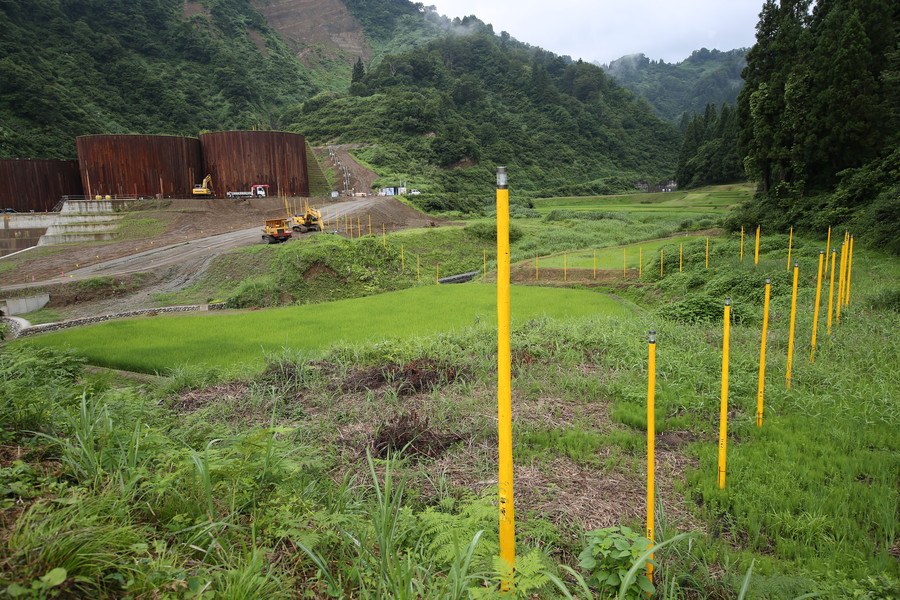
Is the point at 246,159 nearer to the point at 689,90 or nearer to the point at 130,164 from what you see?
the point at 130,164

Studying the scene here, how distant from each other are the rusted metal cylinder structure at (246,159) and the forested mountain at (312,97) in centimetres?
1417

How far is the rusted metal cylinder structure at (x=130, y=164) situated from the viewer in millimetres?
36094

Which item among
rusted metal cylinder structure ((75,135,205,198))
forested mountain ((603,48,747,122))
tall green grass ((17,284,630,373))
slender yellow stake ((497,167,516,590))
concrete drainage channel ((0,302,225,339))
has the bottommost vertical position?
concrete drainage channel ((0,302,225,339))

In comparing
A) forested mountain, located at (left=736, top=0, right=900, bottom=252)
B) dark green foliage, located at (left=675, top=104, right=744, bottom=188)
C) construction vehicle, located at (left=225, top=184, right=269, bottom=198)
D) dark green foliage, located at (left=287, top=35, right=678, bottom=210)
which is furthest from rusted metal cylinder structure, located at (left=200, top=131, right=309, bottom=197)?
dark green foliage, located at (left=675, top=104, right=744, bottom=188)

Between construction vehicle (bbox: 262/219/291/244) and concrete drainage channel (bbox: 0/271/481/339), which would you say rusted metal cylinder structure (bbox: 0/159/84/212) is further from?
concrete drainage channel (bbox: 0/271/481/339)

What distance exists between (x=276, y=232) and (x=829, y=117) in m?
26.0

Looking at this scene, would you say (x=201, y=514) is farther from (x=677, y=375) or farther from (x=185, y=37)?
(x=185, y=37)

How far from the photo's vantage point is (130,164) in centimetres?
3662

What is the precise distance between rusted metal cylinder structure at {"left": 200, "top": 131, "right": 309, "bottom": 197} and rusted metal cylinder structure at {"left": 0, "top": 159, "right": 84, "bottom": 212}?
10.1m

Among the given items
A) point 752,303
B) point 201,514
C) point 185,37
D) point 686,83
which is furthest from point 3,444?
point 686,83

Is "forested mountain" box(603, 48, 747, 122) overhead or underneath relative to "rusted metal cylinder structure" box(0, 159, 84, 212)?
overhead

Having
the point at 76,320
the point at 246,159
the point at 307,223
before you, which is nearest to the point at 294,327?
the point at 76,320

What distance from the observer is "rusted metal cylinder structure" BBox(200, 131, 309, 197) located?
39.9 metres

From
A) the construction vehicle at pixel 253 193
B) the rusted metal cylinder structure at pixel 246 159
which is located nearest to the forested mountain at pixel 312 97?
the rusted metal cylinder structure at pixel 246 159
